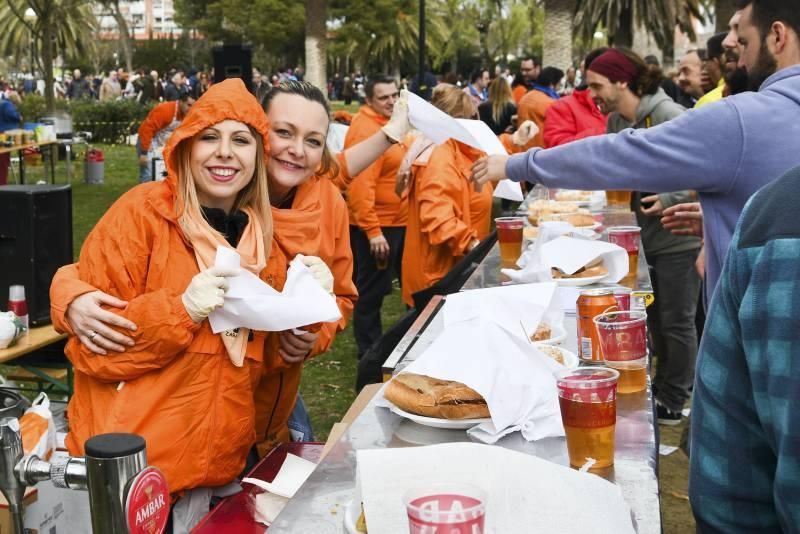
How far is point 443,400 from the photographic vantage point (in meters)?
2.41

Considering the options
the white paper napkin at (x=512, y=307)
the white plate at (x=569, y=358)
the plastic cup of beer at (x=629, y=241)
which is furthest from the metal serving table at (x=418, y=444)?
the plastic cup of beer at (x=629, y=241)

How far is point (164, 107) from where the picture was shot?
42.4 feet

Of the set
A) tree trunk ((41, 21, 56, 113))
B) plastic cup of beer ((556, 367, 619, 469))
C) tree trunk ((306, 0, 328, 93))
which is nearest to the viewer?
plastic cup of beer ((556, 367, 619, 469))

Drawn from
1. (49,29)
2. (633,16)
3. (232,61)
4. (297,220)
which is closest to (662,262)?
(232,61)

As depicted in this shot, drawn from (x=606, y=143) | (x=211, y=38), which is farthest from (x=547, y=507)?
(x=211, y=38)

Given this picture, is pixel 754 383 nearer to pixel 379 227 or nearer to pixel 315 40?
pixel 379 227

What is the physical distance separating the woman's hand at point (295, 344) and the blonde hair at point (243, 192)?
0.90 ft

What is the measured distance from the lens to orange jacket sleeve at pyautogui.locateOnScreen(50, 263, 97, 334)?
292 centimetres

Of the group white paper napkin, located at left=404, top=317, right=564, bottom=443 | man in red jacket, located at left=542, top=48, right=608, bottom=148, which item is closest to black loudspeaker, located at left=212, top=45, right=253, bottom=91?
man in red jacket, located at left=542, top=48, right=608, bottom=148

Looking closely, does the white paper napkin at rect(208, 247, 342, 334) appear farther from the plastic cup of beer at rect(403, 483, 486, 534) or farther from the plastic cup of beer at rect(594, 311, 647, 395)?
the plastic cup of beer at rect(403, 483, 486, 534)

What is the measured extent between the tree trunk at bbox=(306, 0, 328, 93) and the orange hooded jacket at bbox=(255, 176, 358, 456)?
2412 cm

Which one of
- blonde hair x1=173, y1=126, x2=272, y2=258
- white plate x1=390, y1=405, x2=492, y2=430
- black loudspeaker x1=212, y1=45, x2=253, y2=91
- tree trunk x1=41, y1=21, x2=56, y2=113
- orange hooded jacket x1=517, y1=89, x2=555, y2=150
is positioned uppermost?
tree trunk x1=41, y1=21, x2=56, y2=113

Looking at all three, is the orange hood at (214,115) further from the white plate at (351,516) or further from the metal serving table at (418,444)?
the white plate at (351,516)

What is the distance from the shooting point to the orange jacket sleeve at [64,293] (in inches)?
115
